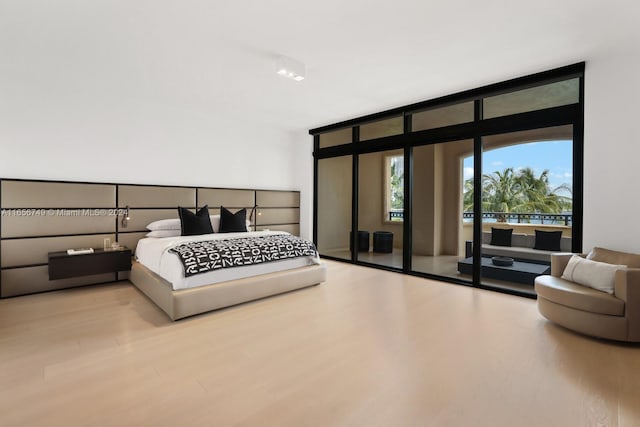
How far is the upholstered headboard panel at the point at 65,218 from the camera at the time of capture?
365cm

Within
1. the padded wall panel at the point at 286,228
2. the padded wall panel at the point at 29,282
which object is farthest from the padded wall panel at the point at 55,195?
the padded wall panel at the point at 286,228

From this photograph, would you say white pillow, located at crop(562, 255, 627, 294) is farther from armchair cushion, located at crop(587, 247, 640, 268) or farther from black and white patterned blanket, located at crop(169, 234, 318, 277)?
black and white patterned blanket, located at crop(169, 234, 318, 277)

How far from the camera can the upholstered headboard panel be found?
12.0ft

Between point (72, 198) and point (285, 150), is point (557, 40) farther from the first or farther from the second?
point (72, 198)

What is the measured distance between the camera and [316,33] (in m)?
2.69

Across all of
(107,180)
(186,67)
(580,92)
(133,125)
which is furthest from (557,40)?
(107,180)

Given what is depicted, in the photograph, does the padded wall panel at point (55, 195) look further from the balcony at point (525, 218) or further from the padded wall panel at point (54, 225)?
the balcony at point (525, 218)

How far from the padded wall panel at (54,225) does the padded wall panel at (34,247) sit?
0.08 meters

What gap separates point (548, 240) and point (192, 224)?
4774mm

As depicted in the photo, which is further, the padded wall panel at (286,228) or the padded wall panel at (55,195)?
the padded wall panel at (286,228)

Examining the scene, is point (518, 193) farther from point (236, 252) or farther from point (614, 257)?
point (236, 252)

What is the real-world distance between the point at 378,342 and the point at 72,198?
419 centimetres

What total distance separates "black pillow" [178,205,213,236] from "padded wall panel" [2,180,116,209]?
95cm

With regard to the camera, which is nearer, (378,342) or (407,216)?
(378,342)
